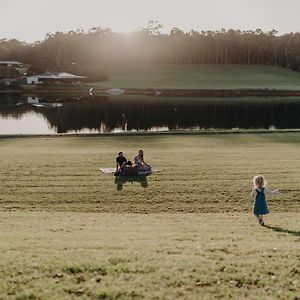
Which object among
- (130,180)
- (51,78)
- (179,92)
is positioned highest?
(51,78)

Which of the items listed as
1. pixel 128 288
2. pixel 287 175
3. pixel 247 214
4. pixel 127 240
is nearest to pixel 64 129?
pixel 287 175

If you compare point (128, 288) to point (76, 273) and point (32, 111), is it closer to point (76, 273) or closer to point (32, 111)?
point (76, 273)

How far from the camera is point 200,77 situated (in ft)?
442

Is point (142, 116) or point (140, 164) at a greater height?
point (142, 116)

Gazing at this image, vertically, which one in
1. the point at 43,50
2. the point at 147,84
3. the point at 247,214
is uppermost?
the point at 43,50

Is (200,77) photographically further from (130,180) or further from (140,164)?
(130,180)

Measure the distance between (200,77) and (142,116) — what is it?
73.6m

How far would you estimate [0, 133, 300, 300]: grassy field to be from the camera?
343 inches

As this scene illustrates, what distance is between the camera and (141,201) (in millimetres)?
18234

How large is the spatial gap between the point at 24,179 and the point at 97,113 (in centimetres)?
4700

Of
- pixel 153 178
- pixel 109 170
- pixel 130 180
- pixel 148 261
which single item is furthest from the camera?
pixel 109 170

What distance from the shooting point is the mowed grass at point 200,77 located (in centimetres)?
12032

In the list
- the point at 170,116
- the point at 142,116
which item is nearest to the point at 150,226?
the point at 142,116

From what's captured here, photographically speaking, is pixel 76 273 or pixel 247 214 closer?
pixel 76 273
